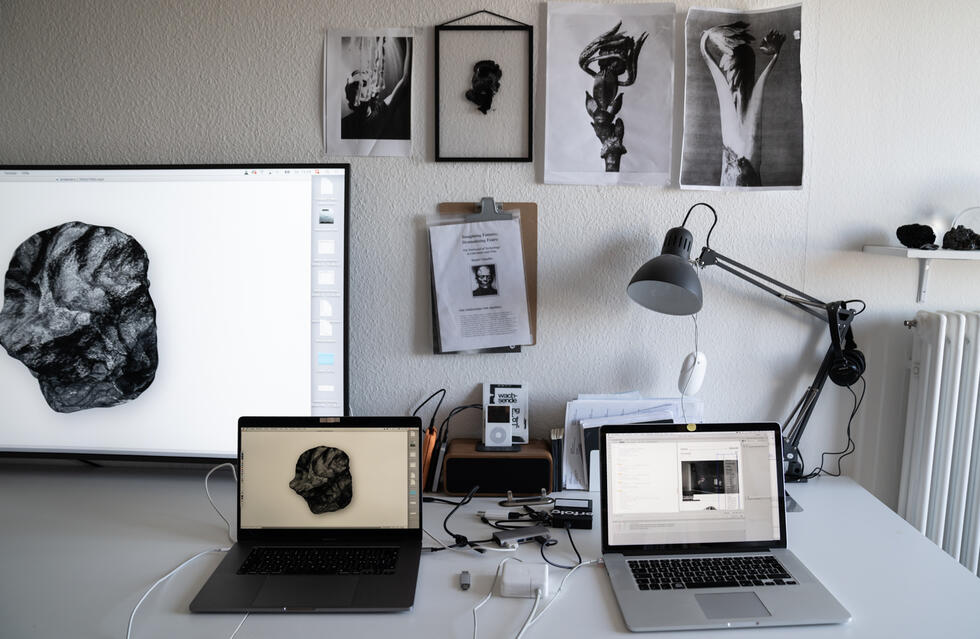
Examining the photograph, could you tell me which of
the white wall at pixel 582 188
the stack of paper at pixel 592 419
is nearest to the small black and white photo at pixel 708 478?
the stack of paper at pixel 592 419

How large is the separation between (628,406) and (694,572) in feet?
1.50

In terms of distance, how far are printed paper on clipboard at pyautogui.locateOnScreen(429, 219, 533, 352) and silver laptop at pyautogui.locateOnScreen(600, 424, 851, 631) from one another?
445 millimetres

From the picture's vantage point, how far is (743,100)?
1.60 metres

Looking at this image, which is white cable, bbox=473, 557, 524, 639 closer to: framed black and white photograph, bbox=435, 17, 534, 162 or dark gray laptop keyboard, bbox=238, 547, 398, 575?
dark gray laptop keyboard, bbox=238, 547, 398, 575

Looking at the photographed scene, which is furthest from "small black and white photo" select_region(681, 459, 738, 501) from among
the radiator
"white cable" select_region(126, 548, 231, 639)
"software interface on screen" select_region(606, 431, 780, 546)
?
"white cable" select_region(126, 548, 231, 639)

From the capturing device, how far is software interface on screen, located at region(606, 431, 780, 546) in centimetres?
129

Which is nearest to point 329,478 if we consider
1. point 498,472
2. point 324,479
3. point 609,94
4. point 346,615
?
point 324,479

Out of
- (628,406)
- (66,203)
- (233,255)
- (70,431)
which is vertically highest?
(66,203)

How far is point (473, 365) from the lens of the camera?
5.56 ft

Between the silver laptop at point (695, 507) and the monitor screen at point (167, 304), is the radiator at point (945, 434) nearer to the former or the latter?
the silver laptop at point (695, 507)

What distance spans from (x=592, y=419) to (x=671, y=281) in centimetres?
39

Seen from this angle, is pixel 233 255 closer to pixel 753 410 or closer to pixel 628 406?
pixel 628 406

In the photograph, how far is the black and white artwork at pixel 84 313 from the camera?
5.32ft

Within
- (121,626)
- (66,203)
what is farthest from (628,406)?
(66,203)
